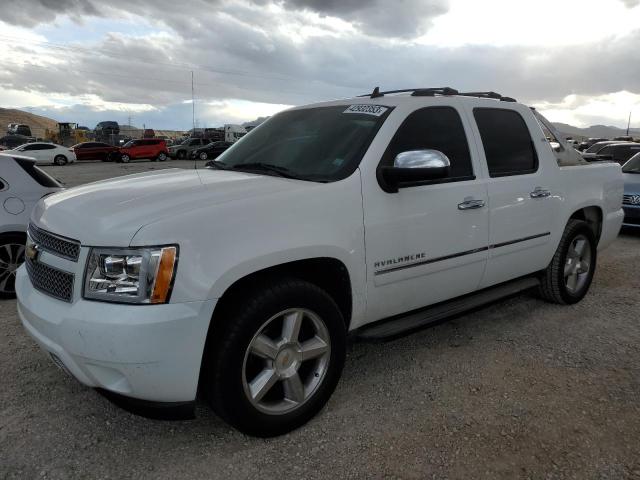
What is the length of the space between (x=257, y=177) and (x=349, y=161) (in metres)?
0.56

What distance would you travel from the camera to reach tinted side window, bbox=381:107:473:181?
3096 mm

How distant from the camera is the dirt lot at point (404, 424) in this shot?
240cm

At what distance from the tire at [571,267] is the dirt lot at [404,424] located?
66cm

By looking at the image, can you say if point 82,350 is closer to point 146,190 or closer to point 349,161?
point 146,190

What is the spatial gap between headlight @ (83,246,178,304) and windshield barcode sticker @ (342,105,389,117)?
1635 mm

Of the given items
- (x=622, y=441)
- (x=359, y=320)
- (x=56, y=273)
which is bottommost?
(x=622, y=441)

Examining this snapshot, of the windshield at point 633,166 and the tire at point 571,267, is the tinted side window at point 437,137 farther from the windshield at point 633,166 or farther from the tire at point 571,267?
the windshield at point 633,166

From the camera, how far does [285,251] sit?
2428 mm

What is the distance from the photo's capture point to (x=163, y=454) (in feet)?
8.19

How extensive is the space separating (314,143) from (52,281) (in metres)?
1.71

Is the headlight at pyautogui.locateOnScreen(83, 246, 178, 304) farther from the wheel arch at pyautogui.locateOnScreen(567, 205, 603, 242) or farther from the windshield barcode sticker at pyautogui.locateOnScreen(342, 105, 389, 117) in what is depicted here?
the wheel arch at pyautogui.locateOnScreen(567, 205, 603, 242)

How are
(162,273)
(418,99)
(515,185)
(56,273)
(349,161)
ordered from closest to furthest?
(162,273) → (56,273) → (349,161) → (418,99) → (515,185)

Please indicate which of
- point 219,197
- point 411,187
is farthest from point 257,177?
point 411,187

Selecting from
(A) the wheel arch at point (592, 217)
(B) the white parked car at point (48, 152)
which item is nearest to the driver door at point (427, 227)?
(A) the wheel arch at point (592, 217)
